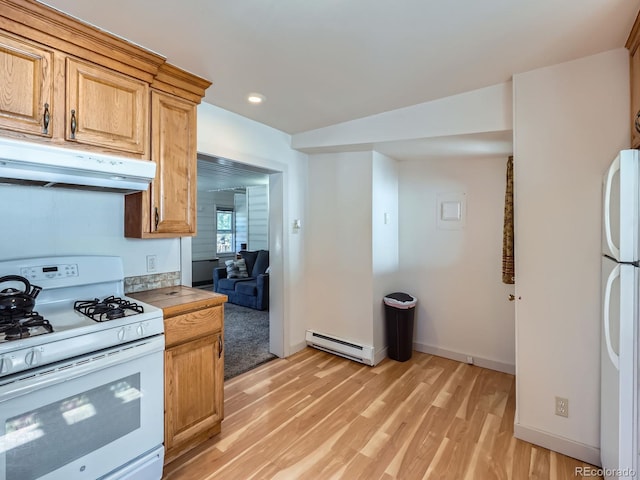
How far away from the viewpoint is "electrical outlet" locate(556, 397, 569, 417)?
198 cm

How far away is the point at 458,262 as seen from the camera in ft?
11.1

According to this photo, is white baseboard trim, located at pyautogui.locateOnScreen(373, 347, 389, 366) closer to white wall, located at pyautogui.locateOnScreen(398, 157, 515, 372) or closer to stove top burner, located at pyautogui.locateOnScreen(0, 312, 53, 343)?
white wall, located at pyautogui.locateOnScreen(398, 157, 515, 372)

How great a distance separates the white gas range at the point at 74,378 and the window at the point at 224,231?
5.92m

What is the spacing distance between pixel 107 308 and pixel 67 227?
2.23 ft

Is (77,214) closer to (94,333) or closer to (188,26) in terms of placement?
(94,333)

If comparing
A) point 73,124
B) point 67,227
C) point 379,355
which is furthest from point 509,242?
point 67,227

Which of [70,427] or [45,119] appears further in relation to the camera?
[45,119]

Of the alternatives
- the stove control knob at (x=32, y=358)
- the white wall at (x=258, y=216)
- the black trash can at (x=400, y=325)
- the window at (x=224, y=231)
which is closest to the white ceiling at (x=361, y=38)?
the stove control knob at (x=32, y=358)

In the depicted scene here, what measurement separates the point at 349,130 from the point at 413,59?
1.14 meters

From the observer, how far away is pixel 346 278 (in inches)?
135

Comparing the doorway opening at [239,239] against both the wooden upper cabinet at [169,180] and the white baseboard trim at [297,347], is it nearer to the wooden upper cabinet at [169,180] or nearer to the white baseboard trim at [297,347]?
the white baseboard trim at [297,347]

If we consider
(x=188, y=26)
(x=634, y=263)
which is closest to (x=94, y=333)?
(x=188, y=26)

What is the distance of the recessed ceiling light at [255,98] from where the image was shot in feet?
8.12

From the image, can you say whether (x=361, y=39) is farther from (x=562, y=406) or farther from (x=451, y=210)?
(x=562, y=406)
